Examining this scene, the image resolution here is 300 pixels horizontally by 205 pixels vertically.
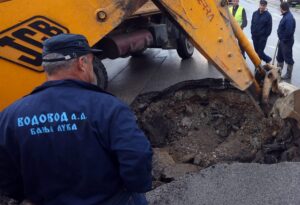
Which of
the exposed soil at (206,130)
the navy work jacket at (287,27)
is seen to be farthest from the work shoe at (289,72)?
the exposed soil at (206,130)

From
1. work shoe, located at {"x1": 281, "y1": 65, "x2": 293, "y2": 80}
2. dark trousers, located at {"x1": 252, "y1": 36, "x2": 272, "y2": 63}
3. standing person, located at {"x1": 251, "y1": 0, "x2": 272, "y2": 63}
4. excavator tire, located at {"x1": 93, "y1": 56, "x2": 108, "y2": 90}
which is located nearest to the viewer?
excavator tire, located at {"x1": 93, "y1": 56, "x2": 108, "y2": 90}

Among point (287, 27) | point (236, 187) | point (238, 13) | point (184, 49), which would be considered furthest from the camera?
point (238, 13)

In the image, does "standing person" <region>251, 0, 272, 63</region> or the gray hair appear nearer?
the gray hair

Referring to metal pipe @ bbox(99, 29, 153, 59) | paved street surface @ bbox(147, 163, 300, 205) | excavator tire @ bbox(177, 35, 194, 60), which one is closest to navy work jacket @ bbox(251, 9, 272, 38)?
excavator tire @ bbox(177, 35, 194, 60)

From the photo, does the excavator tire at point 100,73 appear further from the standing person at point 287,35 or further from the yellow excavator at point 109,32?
the standing person at point 287,35

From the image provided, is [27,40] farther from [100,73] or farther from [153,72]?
[153,72]

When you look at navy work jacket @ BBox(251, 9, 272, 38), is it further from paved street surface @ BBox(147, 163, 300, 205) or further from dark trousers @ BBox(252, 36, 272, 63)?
paved street surface @ BBox(147, 163, 300, 205)

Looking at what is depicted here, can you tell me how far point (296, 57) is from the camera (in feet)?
38.8

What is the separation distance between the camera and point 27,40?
3.89 m

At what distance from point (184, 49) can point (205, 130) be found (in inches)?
195

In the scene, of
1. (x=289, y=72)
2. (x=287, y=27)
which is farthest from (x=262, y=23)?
(x=289, y=72)

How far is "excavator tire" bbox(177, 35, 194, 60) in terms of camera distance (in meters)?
10.1

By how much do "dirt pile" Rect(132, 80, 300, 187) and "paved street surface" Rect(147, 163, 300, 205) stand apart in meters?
0.42

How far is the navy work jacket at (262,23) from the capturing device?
35.4ft
